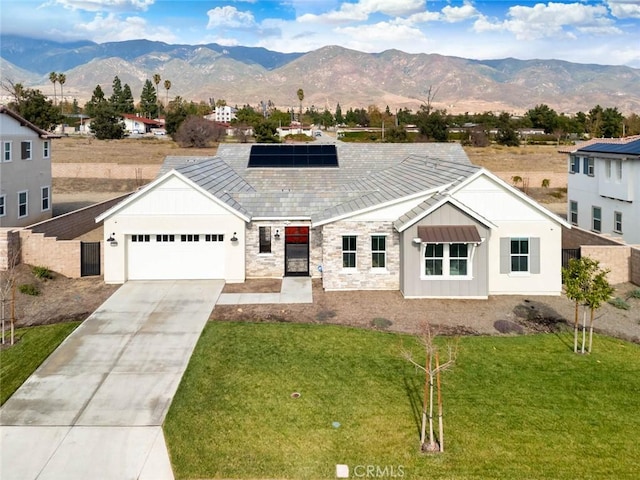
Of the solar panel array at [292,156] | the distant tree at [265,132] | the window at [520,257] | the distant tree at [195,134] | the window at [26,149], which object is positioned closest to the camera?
the window at [520,257]

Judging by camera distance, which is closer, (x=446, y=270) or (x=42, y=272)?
(x=446, y=270)

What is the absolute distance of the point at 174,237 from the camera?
69.4 feet

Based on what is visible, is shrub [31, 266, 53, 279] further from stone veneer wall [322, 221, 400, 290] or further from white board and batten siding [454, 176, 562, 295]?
white board and batten siding [454, 176, 562, 295]

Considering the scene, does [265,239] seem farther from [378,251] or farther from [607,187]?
[607,187]

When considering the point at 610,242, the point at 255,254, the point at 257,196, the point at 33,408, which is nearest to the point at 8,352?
the point at 33,408

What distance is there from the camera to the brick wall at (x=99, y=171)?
5569 centimetres

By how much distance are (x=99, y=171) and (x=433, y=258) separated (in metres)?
48.0

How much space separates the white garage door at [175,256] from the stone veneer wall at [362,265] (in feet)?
15.4

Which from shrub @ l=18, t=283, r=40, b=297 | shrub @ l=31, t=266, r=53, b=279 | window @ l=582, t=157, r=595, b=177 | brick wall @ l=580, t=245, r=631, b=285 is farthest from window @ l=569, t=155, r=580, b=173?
shrub @ l=18, t=283, r=40, b=297

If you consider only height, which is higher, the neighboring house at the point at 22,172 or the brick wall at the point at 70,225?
the neighboring house at the point at 22,172

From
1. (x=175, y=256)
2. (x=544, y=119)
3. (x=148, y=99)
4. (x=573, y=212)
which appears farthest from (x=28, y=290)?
(x=148, y=99)

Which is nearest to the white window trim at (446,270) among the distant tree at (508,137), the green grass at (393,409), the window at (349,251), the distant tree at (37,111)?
the window at (349,251)

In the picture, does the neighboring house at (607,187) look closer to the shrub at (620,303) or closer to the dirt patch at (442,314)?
the shrub at (620,303)

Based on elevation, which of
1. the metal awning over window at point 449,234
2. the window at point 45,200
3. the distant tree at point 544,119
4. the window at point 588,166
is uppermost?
the distant tree at point 544,119
